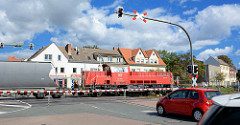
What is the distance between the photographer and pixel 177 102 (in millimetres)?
10383

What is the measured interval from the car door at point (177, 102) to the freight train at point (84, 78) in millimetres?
12094

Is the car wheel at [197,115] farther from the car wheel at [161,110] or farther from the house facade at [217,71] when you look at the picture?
the house facade at [217,71]

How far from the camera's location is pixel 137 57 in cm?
5525

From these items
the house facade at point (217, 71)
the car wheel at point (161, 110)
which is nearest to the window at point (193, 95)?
the car wheel at point (161, 110)

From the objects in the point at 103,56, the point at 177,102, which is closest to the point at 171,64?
the point at 103,56

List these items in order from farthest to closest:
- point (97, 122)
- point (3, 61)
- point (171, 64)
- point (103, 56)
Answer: point (171, 64)
point (103, 56)
point (3, 61)
point (97, 122)

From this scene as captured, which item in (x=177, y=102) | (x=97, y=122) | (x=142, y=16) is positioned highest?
(x=142, y=16)

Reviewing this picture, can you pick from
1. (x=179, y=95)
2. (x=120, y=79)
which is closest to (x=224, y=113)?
(x=179, y=95)

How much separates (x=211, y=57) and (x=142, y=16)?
266 feet

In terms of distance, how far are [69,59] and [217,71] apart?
54583mm

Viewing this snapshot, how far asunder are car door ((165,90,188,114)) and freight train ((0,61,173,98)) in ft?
39.7

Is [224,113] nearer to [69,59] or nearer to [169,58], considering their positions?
[69,59]

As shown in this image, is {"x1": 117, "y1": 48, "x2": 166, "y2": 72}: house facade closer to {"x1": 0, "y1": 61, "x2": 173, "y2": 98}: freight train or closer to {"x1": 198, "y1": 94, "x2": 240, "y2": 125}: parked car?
{"x1": 0, "y1": 61, "x2": 173, "y2": 98}: freight train

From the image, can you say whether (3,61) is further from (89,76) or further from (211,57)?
(211,57)
